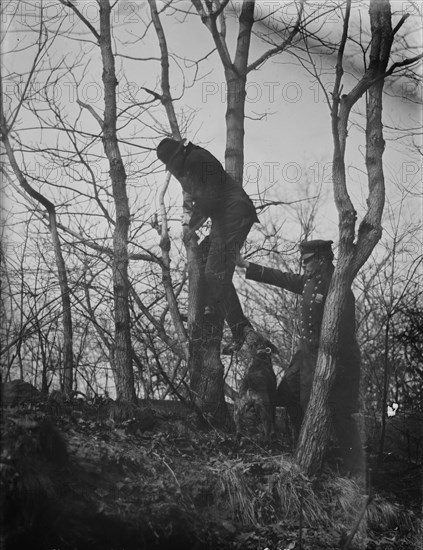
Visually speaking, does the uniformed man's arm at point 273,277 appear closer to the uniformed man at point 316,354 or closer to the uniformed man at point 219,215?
the uniformed man at point 316,354

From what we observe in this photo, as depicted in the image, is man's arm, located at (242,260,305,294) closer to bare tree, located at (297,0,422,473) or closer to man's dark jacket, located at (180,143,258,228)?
man's dark jacket, located at (180,143,258,228)

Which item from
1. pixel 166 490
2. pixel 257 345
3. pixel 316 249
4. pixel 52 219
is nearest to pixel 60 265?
pixel 52 219

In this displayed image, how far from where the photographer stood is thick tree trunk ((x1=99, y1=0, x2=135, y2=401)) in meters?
6.64

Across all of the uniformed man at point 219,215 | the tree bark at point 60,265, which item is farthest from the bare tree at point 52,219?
the uniformed man at point 219,215

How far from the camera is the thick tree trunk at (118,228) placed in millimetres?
6641

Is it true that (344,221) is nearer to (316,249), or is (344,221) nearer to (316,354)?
(316,249)

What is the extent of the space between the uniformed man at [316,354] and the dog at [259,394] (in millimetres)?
135

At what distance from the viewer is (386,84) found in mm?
7266

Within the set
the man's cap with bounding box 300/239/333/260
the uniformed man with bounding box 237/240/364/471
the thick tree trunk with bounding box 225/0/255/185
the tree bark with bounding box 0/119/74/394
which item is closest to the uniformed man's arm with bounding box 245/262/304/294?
the uniformed man with bounding box 237/240/364/471

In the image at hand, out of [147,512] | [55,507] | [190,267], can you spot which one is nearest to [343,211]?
[190,267]

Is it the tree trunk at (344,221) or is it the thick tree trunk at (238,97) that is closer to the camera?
the tree trunk at (344,221)

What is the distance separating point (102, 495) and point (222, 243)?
9.41ft

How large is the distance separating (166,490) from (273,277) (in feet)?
7.80

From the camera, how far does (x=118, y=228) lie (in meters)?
7.11
